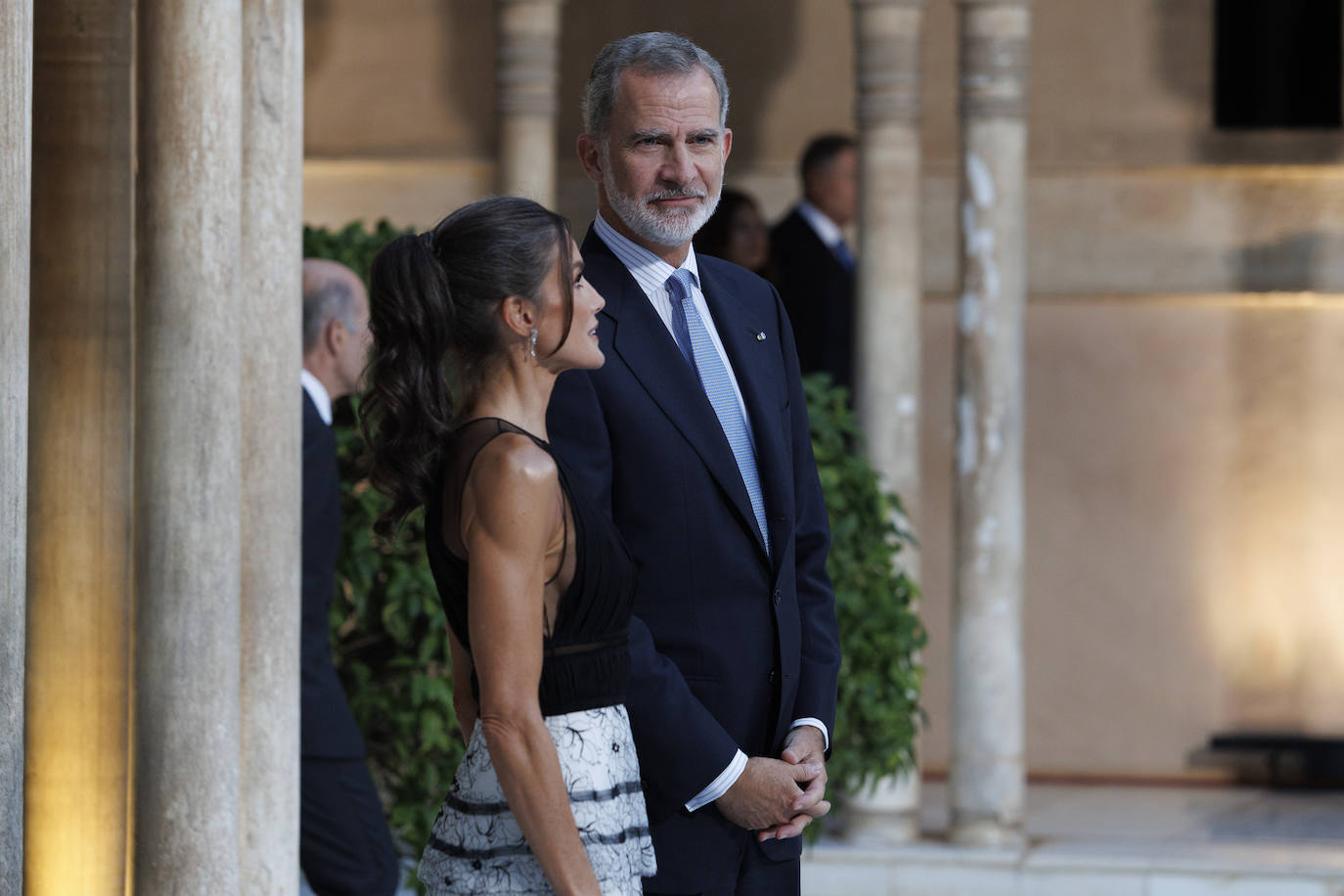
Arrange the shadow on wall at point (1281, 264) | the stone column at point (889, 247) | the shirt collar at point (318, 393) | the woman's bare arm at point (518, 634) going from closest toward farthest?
the woman's bare arm at point (518, 634) < the shirt collar at point (318, 393) < the stone column at point (889, 247) < the shadow on wall at point (1281, 264)

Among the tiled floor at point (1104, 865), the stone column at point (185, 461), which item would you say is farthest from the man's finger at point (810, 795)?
the tiled floor at point (1104, 865)

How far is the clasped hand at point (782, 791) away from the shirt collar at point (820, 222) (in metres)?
4.95

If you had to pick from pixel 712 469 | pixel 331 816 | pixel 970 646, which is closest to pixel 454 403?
pixel 712 469

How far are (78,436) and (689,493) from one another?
5.32 ft

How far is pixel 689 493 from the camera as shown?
2.74 meters

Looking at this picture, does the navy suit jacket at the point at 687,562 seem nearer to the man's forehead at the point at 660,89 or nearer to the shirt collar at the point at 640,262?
the shirt collar at the point at 640,262

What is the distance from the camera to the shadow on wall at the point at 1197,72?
29.6 ft

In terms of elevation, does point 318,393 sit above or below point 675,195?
below

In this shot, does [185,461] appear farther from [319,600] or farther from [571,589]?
[571,589]

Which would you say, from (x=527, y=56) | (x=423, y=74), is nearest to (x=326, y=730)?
(x=527, y=56)

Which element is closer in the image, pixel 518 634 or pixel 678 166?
pixel 518 634

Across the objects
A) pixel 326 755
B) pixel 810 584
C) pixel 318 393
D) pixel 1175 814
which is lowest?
pixel 1175 814

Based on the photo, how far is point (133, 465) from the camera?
399 cm

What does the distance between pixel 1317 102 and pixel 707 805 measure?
7.11m
